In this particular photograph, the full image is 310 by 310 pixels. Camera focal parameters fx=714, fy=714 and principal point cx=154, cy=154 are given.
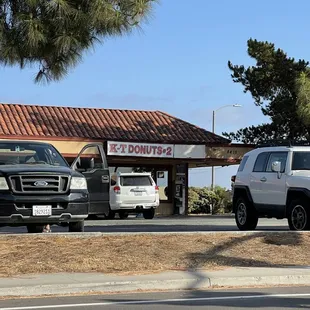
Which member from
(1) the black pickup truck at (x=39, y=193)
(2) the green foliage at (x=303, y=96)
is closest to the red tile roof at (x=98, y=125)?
(2) the green foliage at (x=303, y=96)

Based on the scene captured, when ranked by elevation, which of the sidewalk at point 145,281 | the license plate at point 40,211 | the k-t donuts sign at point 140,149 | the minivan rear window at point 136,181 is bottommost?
the sidewalk at point 145,281

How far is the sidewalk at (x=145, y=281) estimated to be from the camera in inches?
395

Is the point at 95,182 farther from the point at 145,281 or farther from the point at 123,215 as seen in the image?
the point at 123,215

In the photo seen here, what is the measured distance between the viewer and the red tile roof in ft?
104

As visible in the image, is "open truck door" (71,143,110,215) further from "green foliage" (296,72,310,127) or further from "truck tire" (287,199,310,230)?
"green foliage" (296,72,310,127)

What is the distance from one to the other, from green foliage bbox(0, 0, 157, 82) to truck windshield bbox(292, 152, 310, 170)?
4.75 meters

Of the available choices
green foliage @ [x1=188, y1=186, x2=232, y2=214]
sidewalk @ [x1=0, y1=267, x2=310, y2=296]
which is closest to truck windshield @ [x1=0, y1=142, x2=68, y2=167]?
sidewalk @ [x1=0, y1=267, x2=310, y2=296]

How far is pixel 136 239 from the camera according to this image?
13.1m

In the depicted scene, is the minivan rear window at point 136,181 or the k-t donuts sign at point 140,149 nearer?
the minivan rear window at point 136,181

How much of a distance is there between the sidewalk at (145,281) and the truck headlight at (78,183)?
84.4 inches

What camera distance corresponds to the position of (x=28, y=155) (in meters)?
13.8

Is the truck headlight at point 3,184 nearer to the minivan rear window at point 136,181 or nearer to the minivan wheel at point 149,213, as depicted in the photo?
the minivan rear window at point 136,181

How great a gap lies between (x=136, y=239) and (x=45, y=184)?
1.99m

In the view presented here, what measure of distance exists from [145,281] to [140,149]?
22.0 meters
